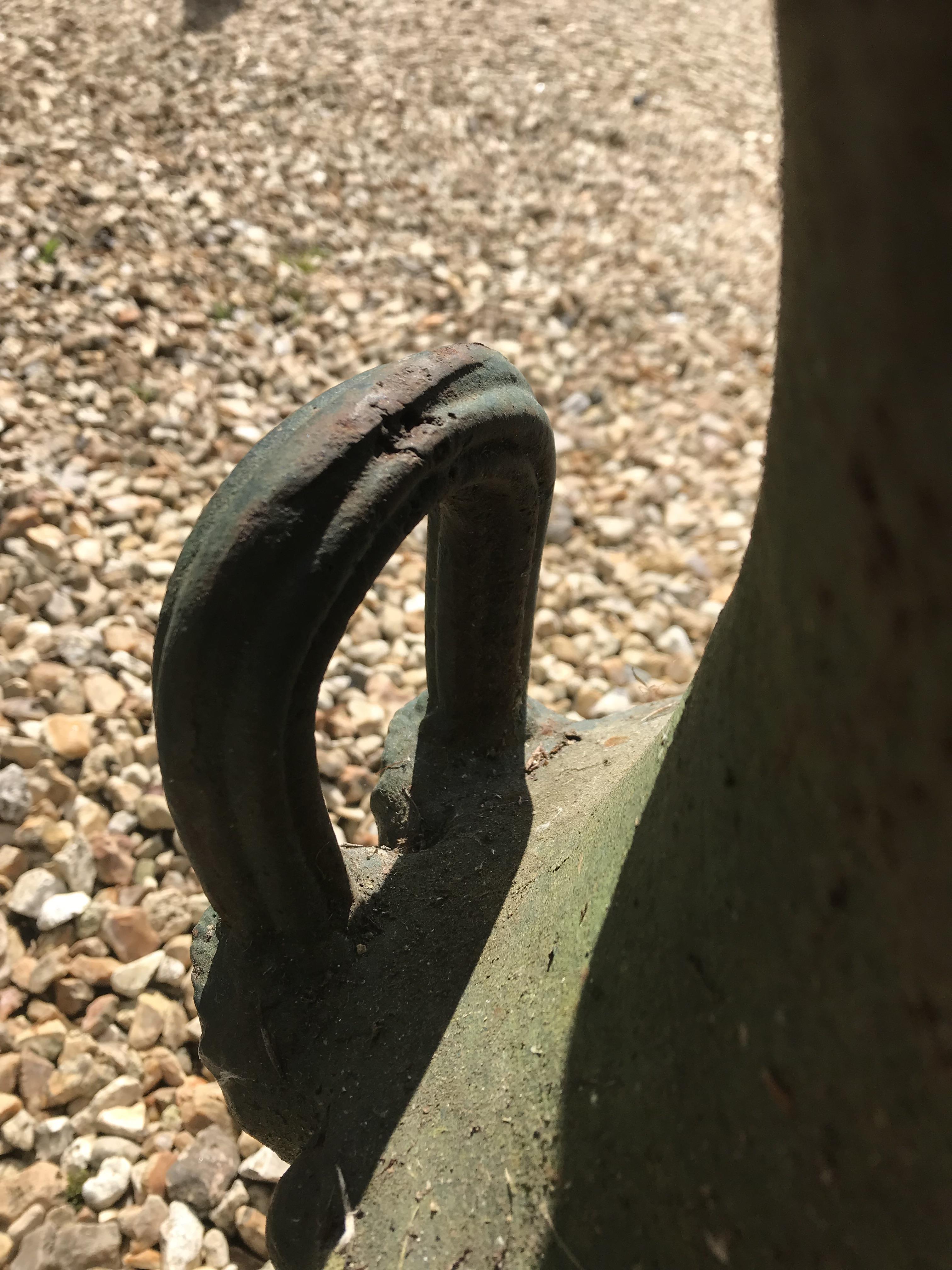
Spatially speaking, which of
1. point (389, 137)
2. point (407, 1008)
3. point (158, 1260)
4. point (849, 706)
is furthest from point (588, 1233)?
point (389, 137)

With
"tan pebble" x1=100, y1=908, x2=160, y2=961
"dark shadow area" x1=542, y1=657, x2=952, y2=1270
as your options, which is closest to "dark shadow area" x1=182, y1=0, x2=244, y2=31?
"tan pebble" x1=100, y1=908, x2=160, y2=961

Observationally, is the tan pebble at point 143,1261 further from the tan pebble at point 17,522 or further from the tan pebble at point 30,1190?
the tan pebble at point 17,522

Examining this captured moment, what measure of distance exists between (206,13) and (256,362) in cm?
126

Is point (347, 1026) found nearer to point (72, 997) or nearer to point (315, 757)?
point (315, 757)

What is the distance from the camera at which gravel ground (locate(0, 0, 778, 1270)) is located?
1.34 meters

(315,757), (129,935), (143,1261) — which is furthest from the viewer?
(129,935)

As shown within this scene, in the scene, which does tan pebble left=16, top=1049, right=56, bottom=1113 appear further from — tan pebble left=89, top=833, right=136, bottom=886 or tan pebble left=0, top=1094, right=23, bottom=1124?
tan pebble left=89, top=833, right=136, bottom=886

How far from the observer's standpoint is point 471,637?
2.73ft

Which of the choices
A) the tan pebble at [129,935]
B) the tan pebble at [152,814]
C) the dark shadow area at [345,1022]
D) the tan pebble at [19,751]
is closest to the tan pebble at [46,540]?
the tan pebble at [19,751]

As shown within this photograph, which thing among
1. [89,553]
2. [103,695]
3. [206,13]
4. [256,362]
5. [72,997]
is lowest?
[72,997]

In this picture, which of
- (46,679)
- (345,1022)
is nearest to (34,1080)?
(46,679)

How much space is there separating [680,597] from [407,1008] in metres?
1.36

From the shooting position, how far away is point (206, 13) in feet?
9.14

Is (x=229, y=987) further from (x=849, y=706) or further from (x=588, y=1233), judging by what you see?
(x=849, y=706)
